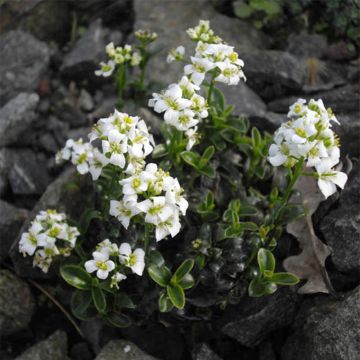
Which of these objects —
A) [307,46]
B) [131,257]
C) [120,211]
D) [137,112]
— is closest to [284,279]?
[131,257]

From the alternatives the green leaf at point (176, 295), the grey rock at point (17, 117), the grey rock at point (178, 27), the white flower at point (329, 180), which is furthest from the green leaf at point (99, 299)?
the grey rock at point (178, 27)

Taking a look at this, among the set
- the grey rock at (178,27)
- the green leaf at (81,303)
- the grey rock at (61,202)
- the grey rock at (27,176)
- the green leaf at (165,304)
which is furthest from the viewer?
the grey rock at (178,27)

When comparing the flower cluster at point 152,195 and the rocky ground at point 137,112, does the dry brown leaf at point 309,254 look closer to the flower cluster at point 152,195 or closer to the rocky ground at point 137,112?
the rocky ground at point 137,112

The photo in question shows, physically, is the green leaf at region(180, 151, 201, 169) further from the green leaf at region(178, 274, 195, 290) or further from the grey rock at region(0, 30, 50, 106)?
the grey rock at region(0, 30, 50, 106)

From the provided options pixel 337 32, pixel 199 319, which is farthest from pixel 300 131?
pixel 337 32

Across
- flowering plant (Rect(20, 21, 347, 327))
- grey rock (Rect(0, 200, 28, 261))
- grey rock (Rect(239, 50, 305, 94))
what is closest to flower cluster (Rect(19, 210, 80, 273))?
flowering plant (Rect(20, 21, 347, 327))

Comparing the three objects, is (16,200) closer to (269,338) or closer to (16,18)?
Answer: (16,18)

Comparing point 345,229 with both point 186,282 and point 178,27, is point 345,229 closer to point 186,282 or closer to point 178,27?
point 186,282

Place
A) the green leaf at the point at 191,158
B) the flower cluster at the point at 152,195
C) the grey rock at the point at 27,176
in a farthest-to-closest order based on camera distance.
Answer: the grey rock at the point at 27,176
the green leaf at the point at 191,158
the flower cluster at the point at 152,195
